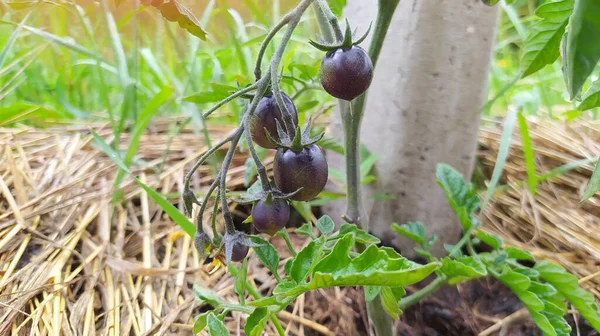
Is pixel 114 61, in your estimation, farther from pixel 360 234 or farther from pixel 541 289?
pixel 541 289

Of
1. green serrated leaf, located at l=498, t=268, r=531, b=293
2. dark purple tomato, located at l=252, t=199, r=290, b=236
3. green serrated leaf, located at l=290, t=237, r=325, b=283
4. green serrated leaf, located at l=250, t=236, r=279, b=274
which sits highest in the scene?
dark purple tomato, located at l=252, t=199, r=290, b=236

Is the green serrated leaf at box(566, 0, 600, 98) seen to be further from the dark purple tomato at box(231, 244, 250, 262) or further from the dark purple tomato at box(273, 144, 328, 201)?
the dark purple tomato at box(231, 244, 250, 262)

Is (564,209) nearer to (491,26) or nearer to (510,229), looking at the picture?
(510,229)

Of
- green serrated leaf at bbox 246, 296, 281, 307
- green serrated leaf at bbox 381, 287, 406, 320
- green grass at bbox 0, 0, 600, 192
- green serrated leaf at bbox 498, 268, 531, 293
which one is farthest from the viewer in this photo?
green grass at bbox 0, 0, 600, 192

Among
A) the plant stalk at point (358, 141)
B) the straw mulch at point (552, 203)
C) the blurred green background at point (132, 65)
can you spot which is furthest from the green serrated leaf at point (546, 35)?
the blurred green background at point (132, 65)

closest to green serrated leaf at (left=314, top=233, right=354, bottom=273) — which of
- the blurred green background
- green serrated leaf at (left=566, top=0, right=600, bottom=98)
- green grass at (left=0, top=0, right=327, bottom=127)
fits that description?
green serrated leaf at (left=566, top=0, right=600, bottom=98)

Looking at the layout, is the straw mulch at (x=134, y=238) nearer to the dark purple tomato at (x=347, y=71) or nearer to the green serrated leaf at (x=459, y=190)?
the green serrated leaf at (x=459, y=190)

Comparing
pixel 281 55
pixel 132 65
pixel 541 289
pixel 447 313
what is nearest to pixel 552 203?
pixel 447 313

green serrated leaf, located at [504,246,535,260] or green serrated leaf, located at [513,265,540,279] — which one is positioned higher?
green serrated leaf, located at [504,246,535,260]
